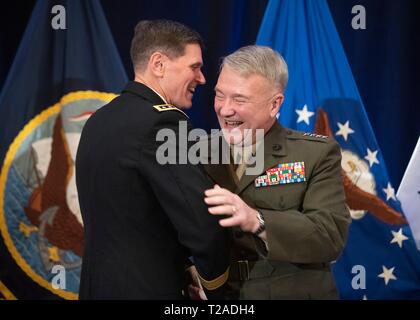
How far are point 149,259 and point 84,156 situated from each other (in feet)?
1.26

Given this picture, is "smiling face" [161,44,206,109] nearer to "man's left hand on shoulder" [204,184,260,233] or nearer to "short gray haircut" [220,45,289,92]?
"short gray haircut" [220,45,289,92]

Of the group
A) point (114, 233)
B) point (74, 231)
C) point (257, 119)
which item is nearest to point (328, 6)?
point (257, 119)

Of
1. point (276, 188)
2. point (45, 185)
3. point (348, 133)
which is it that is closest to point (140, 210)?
point (276, 188)

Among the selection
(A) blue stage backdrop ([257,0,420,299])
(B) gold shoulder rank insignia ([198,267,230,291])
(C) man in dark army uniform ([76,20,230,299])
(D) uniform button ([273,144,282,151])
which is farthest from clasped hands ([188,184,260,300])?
(A) blue stage backdrop ([257,0,420,299])

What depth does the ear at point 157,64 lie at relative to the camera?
1846 millimetres

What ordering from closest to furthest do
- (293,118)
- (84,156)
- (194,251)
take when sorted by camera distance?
(194,251)
(84,156)
(293,118)

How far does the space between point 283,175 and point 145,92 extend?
518mm

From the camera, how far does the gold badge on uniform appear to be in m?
1.77

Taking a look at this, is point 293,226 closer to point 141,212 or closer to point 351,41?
point 141,212

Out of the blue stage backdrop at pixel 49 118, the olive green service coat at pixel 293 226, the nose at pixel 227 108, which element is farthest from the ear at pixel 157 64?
the blue stage backdrop at pixel 49 118

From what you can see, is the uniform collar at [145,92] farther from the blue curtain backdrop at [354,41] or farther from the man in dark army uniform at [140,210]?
the blue curtain backdrop at [354,41]

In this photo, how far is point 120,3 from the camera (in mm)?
3389

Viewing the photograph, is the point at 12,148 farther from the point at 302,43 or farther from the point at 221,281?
the point at 221,281

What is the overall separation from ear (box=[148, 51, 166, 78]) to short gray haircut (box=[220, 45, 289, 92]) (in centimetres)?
21
